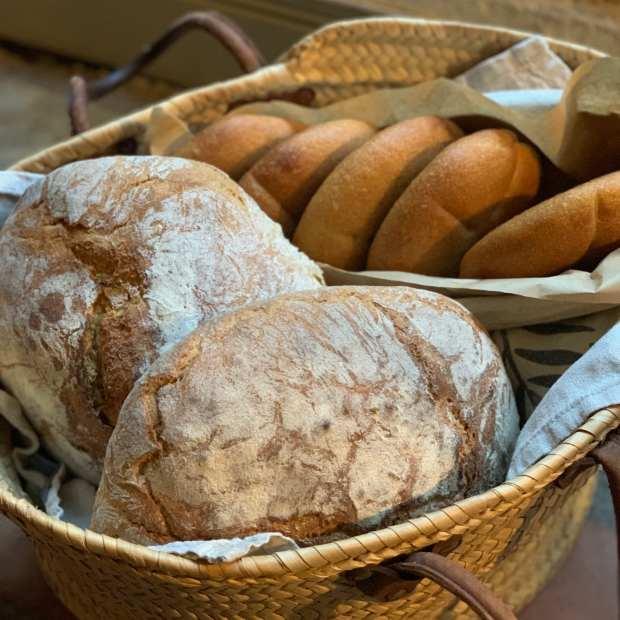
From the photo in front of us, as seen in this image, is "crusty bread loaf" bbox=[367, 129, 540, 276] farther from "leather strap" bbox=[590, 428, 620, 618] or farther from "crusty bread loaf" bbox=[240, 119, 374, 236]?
"leather strap" bbox=[590, 428, 620, 618]

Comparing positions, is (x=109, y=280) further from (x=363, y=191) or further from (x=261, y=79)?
(x=261, y=79)

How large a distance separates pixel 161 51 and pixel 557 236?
66cm

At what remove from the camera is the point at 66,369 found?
2.44ft

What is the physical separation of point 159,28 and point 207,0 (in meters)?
0.16

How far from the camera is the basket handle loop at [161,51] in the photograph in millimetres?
1080

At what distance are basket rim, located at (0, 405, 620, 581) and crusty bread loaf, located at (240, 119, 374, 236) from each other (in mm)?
435

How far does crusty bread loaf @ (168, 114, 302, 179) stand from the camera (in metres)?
0.96

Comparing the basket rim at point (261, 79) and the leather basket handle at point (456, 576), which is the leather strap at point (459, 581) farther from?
the basket rim at point (261, 79)

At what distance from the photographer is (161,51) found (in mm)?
1160

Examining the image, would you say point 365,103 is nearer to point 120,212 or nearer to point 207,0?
point 120,212

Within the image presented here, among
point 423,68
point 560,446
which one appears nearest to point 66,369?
point 560,446

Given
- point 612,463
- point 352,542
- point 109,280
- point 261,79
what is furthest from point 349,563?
point 261,79

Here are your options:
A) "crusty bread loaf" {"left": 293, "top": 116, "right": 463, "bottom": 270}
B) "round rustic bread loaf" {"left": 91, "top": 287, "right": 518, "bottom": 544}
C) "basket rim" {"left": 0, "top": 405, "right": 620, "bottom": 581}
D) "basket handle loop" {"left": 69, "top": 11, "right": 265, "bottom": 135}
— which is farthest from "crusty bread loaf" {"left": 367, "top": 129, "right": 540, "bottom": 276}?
"basket handle loop" {"left": 69, "top": 11, "right": 265, "bottom": 135}

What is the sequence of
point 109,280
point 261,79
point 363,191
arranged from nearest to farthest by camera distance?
point 109,280 < point 363,191 < point 261,79
